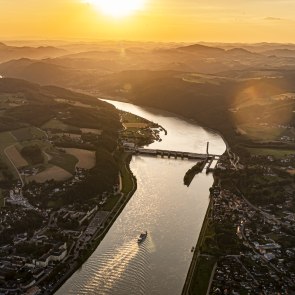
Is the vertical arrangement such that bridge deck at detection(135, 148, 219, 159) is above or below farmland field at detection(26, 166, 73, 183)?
above

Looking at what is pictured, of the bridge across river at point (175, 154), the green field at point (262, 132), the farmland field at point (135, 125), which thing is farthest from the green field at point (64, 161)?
the green field at point (262, 132)

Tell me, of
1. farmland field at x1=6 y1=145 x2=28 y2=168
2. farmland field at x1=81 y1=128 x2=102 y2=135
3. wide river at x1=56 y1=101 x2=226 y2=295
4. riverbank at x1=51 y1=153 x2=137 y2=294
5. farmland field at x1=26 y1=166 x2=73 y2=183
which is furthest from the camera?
farmland field at x1=81 y1=128 x2=102 y2=135

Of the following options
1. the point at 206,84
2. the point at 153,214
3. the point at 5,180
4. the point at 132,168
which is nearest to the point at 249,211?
the point at 153,214

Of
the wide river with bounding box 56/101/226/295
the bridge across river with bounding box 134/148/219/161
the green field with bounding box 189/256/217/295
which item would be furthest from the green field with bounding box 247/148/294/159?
the green field with bounding box 189/256/217/295

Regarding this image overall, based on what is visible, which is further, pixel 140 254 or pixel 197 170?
pixel 197 170

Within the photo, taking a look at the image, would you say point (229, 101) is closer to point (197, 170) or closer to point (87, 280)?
point (197, 170)

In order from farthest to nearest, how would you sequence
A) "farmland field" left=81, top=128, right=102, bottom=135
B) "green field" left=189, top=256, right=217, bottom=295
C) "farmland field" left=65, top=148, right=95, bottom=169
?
1. "farmland field" left=81, top=128, right=102, bottom=135
2. "farmland field" left=65, top=148, right=95, bottom=169
3. "green field" left=189, top=256, right=217, bottom=295

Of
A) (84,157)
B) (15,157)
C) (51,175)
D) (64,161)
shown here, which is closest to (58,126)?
(84,157)

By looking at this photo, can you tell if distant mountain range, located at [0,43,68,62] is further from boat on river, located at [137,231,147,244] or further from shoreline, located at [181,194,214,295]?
boat on river, located at [137,231,147,244]
